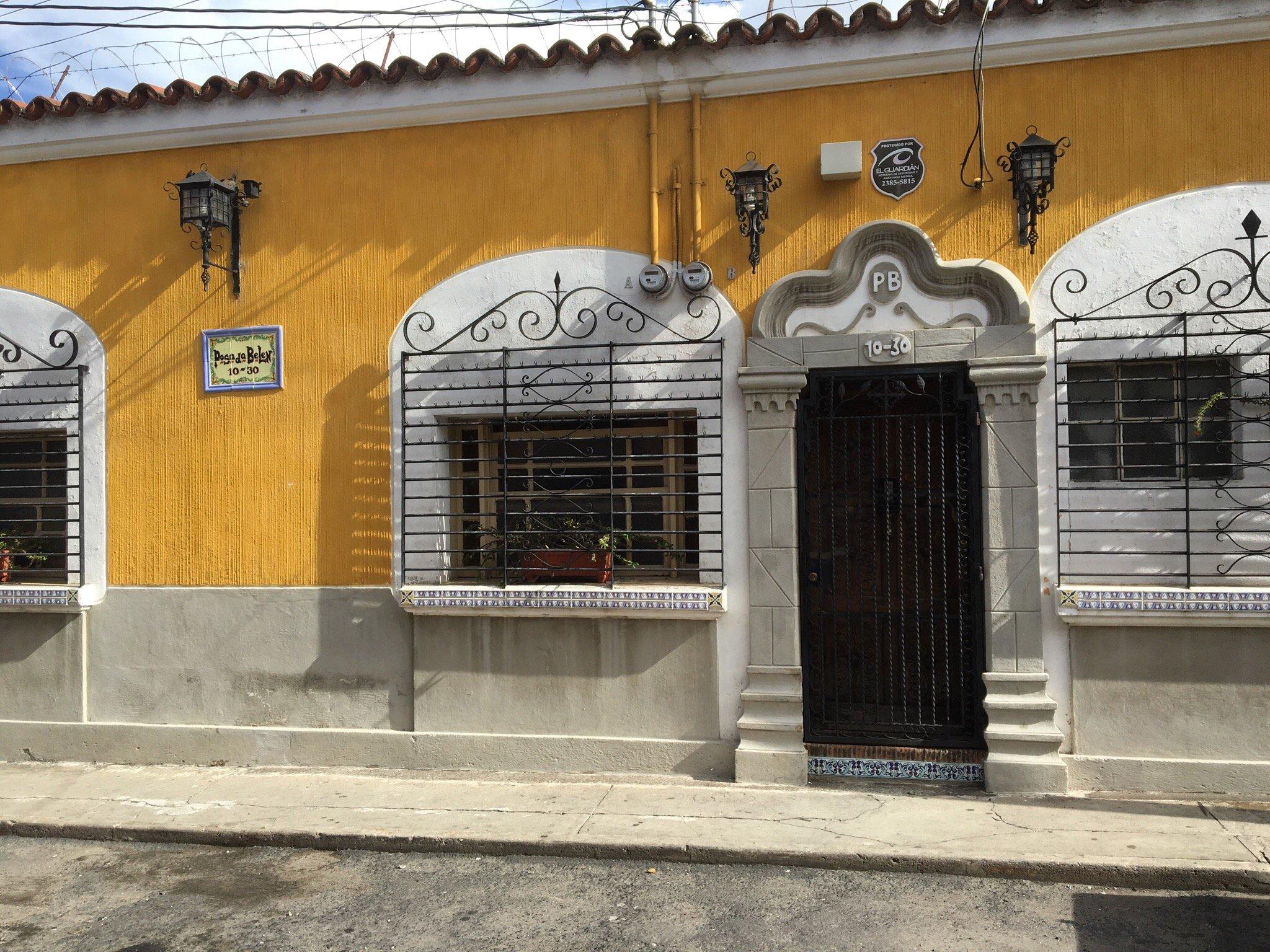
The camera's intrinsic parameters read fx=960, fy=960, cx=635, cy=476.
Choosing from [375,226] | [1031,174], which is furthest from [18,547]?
[1031,174]

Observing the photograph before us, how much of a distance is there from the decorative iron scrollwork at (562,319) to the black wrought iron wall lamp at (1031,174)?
1.95 metres

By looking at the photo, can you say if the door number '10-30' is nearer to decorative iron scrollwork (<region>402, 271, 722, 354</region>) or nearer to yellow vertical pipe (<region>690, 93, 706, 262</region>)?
decorative iron scrollwork (<region>402, 271, 722, 354</region>)

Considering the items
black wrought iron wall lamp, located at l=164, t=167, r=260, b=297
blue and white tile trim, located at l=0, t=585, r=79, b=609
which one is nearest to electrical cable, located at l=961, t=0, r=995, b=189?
black wrought iron wall lamp, located at l=164, t=167, r=260, b=297

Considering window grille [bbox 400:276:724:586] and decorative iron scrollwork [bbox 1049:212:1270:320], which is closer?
decorative iron scrollwork [bbox 1049:212:1270:320]

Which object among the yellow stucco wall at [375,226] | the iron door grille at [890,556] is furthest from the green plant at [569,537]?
the iron door grille at [890,556]

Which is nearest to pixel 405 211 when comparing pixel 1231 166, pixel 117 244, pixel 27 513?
pixel 117 244

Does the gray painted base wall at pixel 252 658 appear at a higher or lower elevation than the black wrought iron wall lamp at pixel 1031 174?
lower

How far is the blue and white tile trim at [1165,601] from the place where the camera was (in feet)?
18.2

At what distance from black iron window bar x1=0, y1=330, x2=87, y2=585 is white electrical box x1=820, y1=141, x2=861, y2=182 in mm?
5535

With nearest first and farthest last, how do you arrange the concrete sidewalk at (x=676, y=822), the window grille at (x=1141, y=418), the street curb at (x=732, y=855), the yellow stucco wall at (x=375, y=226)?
the street curb at (x=732, y=855) < the concrete sidewalk at (x=676, y=822) < the window grille at (x=1141, y=418) < the yellow stucco wall at (x=375, y=226)

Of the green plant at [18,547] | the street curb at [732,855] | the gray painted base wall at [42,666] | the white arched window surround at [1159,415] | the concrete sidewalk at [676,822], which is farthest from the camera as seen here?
the green plant at [18,547]

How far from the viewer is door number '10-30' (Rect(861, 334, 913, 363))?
6008 millimetres

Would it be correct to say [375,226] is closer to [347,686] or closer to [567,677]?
[347,686]

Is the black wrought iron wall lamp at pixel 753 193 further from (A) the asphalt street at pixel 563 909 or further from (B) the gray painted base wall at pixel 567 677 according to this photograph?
(A) the asphalt street at pixel 563 909
